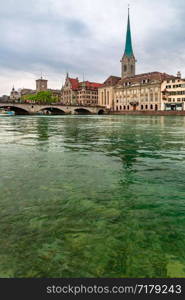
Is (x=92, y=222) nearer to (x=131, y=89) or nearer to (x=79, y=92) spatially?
(x=131, y=89)

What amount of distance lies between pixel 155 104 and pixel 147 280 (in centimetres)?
10408

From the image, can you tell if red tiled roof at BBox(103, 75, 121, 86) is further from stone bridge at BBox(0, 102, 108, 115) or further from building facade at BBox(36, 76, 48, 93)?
building facade at BBox(36, 76, 48, 93)

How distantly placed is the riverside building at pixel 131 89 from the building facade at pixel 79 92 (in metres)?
13.4

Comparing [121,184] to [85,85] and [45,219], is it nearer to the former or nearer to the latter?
[45,219]

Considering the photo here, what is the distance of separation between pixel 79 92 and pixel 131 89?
40003mm

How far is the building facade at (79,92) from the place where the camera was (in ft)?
462

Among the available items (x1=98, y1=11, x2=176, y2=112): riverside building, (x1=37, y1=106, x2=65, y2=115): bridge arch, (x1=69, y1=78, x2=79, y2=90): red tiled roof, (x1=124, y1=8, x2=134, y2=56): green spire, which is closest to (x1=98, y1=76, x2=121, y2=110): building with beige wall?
(x1=98, y1=11, x2=176, y2=112): riverside building

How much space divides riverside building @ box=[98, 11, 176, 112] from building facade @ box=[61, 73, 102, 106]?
13434mm

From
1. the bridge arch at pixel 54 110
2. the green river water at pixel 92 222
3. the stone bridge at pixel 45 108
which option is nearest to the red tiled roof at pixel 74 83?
the stone bridge at pixel 45 108

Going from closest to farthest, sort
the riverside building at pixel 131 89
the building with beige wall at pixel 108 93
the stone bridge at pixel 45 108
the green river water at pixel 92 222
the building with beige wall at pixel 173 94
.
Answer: the green river water at pixel 92 222 < the stone bridge at pixel 45 108 < the building with beige wall at pixel 173 94 < the riverside building at pixel 131 89 < the building with beige wall at pixel 108 93

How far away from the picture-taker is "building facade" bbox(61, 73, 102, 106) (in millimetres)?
140750

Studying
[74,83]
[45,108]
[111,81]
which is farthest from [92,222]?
[74,83]

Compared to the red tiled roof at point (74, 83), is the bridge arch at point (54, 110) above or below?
below

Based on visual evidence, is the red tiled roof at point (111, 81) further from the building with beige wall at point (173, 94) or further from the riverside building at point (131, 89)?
the building with beige wall at point (173, 94)
